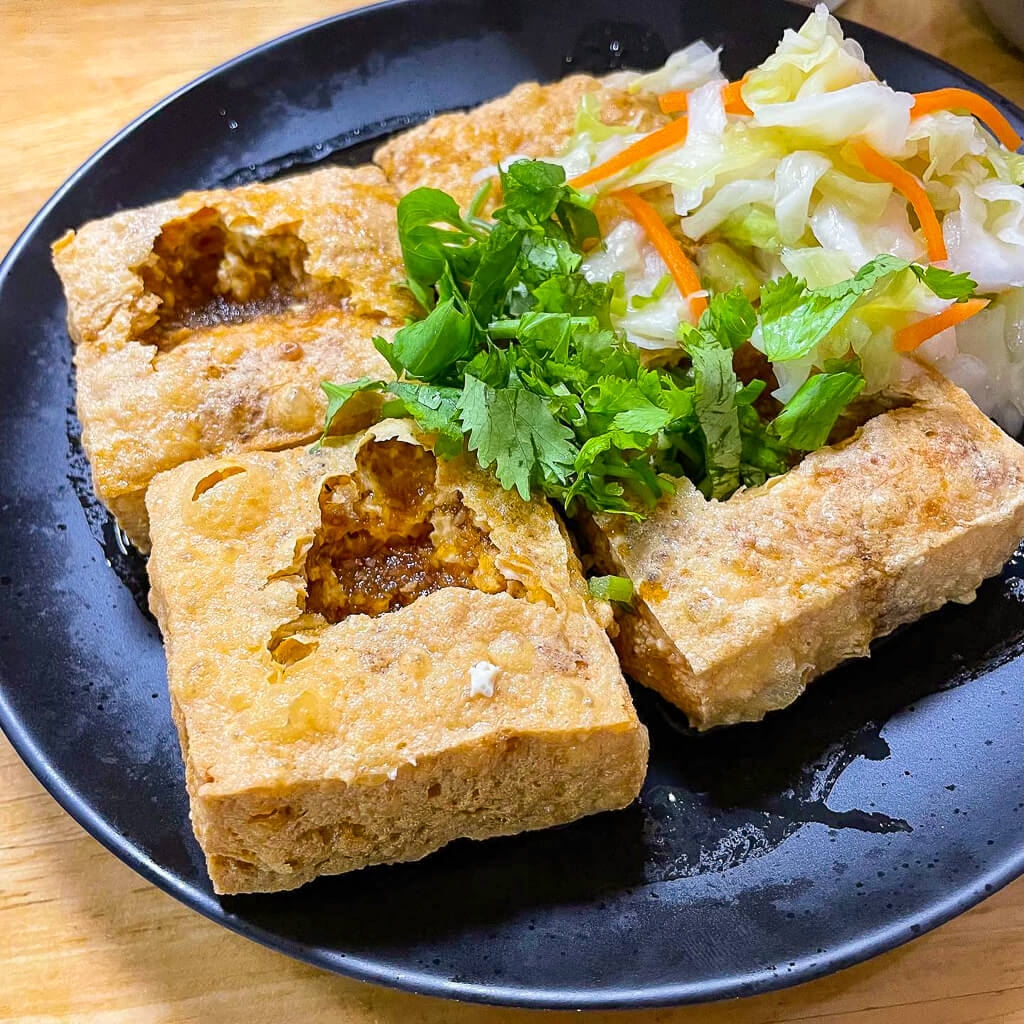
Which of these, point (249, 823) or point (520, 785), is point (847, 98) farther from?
point (249, 823)

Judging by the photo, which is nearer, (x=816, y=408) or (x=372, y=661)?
(x=372, y=661)

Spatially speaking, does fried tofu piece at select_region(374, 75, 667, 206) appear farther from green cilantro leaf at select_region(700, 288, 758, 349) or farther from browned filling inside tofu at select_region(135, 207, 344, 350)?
green cilantro leaf at select_region(700, 288, 758, 349)

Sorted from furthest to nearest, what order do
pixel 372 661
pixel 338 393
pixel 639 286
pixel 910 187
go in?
pixel 639 286
pixel 910 187
pixel 338 393
pixel 372 661

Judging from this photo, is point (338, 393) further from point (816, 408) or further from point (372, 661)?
point (816, 408)

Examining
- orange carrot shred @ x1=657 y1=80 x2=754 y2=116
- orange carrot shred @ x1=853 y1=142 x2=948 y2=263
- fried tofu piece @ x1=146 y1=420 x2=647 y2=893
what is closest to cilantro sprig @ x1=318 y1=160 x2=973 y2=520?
fried tofu piece @ x1=146 y1=420 x2=647 y2=893

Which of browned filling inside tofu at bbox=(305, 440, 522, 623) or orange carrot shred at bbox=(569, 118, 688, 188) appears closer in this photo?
browned filling inside tofu at bbox=(305, 440, 522, 623)

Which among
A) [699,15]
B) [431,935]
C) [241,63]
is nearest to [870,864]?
[431,935]

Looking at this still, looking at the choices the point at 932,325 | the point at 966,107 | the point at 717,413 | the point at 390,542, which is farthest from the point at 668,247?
the point at 390,542
